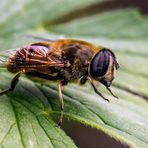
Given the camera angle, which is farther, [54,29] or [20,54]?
[54,29]

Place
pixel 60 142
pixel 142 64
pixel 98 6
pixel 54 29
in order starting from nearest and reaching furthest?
1. pixel 60 142
2. pixel 142 64
3. pixel 54 29
4. pixel 98 6

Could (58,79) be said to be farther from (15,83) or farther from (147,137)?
(147,137)

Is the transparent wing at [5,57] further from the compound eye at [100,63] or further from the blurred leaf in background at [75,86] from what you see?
the compound eye at [100,63]

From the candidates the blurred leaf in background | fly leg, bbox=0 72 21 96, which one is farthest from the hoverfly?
the blurred leaf in background

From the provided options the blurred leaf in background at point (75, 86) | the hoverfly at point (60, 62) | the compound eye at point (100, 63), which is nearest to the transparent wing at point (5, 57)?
the hoverfly at point (60, 62)

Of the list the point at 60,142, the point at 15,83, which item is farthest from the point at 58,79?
the point at 60,142

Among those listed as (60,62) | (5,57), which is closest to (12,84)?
(5,57)

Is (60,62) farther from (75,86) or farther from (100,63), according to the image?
(75,86)
